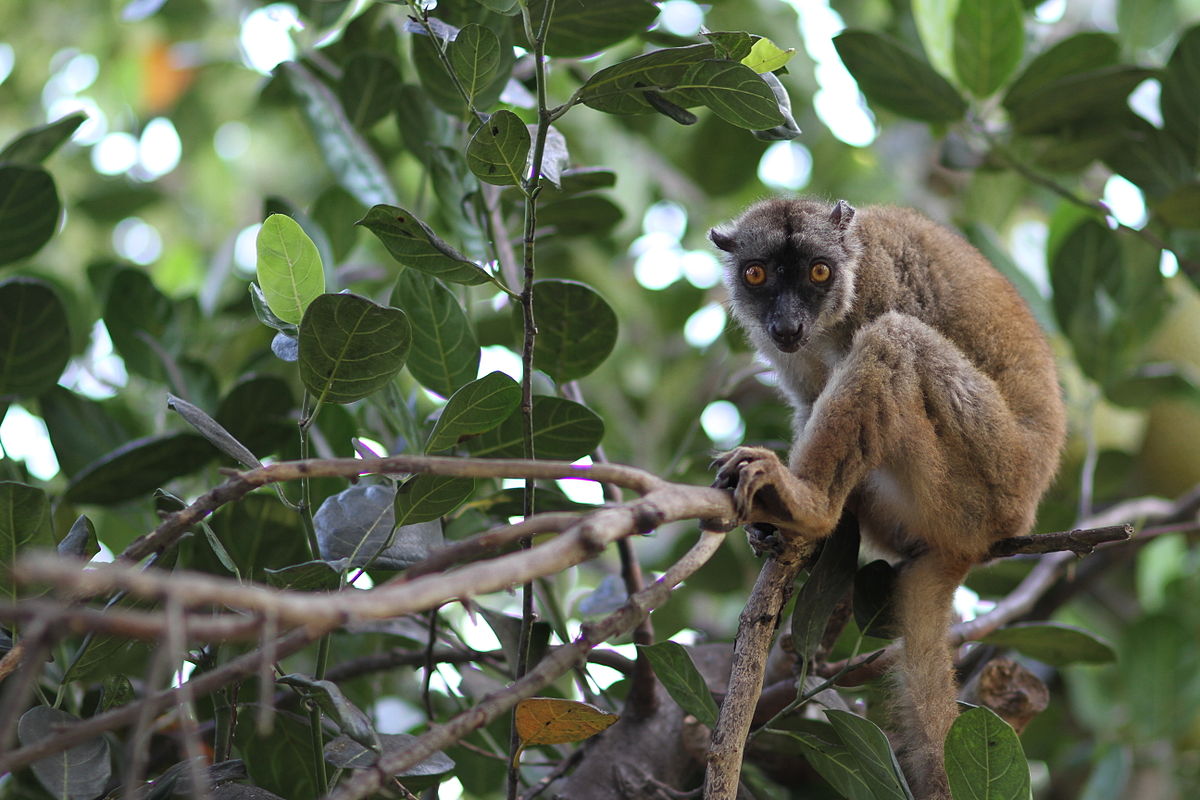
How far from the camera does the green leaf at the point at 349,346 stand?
111 inches

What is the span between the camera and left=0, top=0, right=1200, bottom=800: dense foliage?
2.97 metres

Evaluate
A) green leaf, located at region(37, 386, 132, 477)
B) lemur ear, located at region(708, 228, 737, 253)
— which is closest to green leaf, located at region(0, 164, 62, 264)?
green leaf, located at region(37, 386, 132, 477)

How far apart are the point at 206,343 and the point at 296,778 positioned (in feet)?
8.44

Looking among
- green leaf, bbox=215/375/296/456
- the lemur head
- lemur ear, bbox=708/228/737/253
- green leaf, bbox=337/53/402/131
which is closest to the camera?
green leaf, bbox=215/375/296/456

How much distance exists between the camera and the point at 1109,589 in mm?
7008

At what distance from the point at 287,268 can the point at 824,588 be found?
6.58ft

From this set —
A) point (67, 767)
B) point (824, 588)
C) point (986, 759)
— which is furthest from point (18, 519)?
point (986, 759)

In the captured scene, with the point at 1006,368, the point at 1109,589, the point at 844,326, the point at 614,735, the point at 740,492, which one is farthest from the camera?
the point at 1109,589

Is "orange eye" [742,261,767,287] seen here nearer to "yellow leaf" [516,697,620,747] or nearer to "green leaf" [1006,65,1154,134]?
"green leaf" [1006,65,1154,134]

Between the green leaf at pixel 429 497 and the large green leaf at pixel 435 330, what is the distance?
2.33ft

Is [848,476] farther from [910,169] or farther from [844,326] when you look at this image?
[910,169]

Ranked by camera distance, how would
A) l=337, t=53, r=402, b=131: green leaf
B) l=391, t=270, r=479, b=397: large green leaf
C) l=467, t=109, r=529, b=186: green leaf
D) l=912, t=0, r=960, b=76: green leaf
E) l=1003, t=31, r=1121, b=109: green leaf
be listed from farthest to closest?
l=912, t=0, r=960, b=76: green leaf < l=1003, t=31, r=1121, b=109: green leaf < l=337, t=53, r=402, b=131: green leaf < l=391, t=270, r=479, b=397: large green leaf < l=467, t=109, r=529, b=186: green leaf

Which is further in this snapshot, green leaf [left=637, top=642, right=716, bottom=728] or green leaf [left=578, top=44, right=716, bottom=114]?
green leaf [left=637, top=642, right=716, bottom=728]

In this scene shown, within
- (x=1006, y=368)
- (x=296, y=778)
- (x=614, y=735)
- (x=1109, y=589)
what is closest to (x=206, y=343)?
(x=296, y=778)
